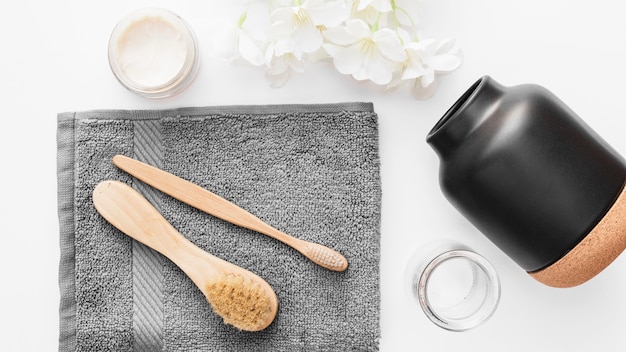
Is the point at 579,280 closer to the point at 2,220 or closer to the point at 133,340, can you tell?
the point at 133,340

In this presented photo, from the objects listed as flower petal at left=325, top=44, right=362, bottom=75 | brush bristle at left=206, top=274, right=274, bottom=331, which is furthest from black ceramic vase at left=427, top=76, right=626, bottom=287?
brush bristle at left=206, top=274, right=274, bottom=331

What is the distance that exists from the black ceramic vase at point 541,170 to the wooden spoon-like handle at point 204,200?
193 millimetres

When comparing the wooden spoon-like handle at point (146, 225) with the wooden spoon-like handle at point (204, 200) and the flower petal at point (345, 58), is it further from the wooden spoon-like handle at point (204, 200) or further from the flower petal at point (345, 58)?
the flower petal at point (345, 58)

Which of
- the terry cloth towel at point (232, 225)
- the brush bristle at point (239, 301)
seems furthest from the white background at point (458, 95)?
the brush bristle at point (239, 301)

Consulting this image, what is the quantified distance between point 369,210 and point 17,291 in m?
0.44

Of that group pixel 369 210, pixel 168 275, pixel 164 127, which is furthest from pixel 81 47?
pixel 369 210

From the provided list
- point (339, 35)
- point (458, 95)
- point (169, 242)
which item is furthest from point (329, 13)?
point (169, 242)

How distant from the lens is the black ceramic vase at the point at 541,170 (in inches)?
20.9

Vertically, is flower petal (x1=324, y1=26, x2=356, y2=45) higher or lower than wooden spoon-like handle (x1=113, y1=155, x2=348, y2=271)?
higher

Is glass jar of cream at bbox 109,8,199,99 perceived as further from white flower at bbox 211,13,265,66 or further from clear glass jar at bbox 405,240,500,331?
clear glass jar at bbox 405,240,500,331

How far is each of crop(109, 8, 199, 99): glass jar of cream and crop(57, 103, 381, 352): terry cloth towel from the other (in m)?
0.04

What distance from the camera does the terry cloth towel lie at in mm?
637

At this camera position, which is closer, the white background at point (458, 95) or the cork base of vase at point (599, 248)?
the cork base of vase at point (599, 248)

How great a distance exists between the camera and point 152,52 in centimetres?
63
